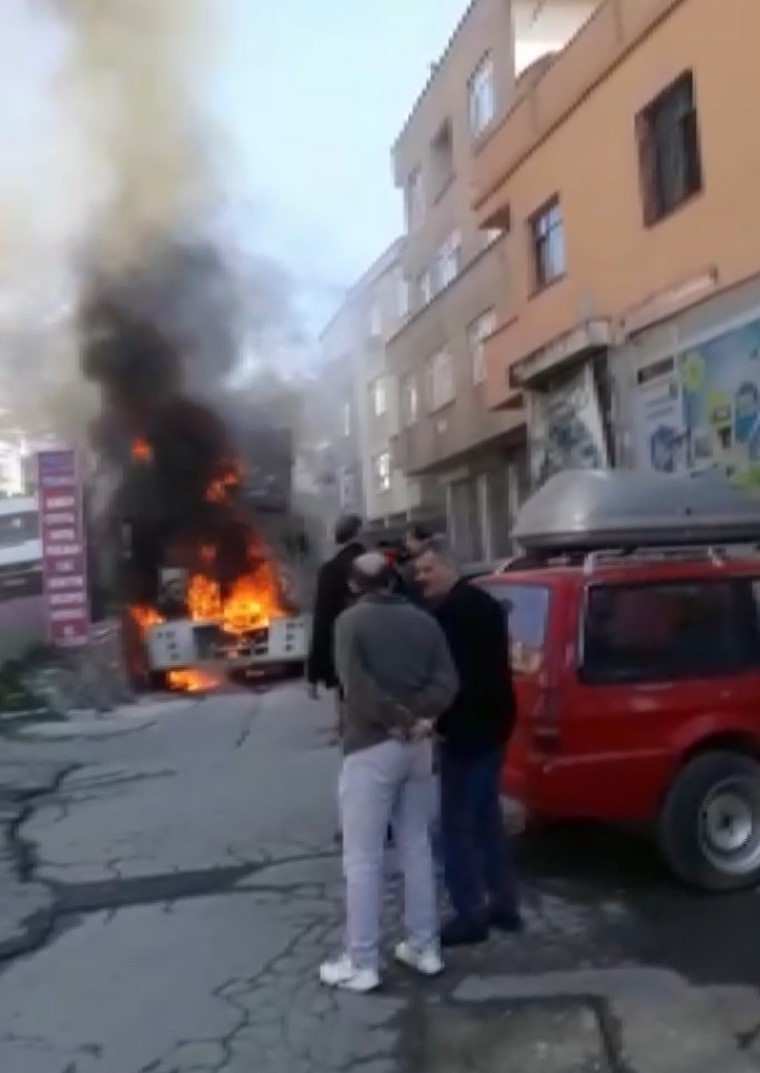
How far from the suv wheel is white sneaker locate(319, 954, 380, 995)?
1.77 metres

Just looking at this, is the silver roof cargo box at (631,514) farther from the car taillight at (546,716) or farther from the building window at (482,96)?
the building window at (482,96)

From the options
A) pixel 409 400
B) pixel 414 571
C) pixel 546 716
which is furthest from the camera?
pixel 409 400

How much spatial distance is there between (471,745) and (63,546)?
15424mm

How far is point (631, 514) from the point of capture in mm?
→ 7633

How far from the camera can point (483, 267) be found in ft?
66.5

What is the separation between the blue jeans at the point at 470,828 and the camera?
16.6ft

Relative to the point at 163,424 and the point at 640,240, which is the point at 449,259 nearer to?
the point at 163,424

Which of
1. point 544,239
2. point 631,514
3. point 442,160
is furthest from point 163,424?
point 631,514

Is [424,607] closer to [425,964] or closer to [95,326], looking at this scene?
[425,964]

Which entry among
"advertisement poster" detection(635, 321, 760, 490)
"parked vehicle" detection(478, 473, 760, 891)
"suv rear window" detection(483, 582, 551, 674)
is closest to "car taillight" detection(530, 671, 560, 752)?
"parked vehicle" detection(478, 473, 760, 891)

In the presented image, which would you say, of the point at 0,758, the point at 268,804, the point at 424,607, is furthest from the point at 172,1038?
the point at 0,758

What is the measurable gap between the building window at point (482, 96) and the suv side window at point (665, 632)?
58.5 ft

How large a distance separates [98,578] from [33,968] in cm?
1755

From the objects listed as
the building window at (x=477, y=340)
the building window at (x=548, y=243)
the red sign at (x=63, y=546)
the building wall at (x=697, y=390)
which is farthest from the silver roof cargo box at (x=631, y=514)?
the building window at (x=477, y=340)
